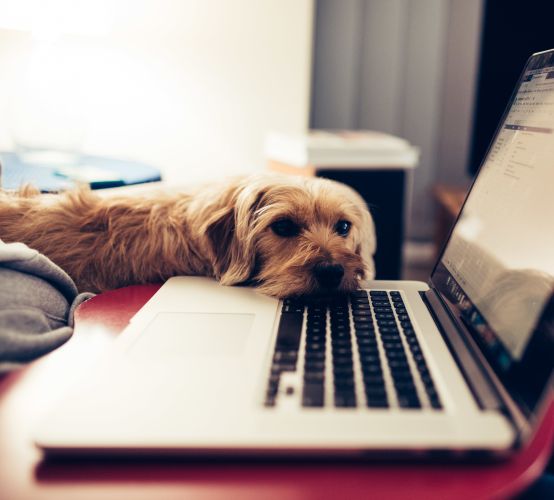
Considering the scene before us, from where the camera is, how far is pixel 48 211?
1.04 metres

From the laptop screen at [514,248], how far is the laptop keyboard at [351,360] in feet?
0.26

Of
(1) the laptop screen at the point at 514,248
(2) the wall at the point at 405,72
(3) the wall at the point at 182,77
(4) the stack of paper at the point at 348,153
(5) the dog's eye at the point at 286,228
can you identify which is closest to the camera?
(1) the laptop screen at the point at 514,248

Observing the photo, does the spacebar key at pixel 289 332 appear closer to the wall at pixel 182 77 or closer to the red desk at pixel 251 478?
the red desk at pixel 251 478

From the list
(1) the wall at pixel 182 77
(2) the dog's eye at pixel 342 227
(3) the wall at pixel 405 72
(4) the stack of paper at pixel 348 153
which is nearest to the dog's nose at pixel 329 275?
(2) the dog's eye at pixel 342 227

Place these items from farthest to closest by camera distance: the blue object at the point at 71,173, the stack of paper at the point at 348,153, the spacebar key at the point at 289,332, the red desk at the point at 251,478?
the stack of paper at the point at 348,153
the blue object at the point at 71,173
the spacebar key at the point at 289,332
the red desk at the point at 251,478

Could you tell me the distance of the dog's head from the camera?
986 mm

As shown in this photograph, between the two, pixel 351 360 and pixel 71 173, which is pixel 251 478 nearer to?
pixel 351 360

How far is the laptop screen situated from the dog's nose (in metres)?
0.15

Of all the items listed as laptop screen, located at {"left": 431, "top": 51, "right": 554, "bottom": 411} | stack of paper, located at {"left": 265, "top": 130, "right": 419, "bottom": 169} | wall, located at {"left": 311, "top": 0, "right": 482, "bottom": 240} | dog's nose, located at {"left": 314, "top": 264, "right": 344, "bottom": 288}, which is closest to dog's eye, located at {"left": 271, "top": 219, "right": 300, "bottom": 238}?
dog's nose, located at {"left": 314, "top": 264, "right": 344, "bottom": 288}

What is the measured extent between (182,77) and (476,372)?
2030 millimetres

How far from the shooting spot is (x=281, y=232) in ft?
3.63

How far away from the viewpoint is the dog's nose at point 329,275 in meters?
0.93

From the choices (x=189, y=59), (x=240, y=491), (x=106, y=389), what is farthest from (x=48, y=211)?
(x=189, y=59)

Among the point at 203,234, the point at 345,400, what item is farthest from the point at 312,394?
the point at 203,234
